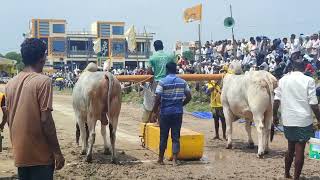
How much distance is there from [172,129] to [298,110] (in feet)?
8.21

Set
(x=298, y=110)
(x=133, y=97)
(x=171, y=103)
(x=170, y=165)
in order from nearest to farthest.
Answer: (x=298, y=110) → (x=171, y=103) → (x=170, y=165) → (x=133, y=97)

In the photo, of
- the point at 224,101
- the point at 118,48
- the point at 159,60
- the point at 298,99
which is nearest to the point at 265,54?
the point at 224,101

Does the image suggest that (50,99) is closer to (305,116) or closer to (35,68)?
(35,68)

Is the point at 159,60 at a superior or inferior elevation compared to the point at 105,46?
inferior

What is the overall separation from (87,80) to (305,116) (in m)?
4.10

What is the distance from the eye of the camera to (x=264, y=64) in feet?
61.6

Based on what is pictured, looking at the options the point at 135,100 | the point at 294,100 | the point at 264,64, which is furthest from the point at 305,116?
the point at 135,100

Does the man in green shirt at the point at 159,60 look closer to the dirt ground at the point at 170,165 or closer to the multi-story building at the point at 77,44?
the dirt ground at the point at 170,165

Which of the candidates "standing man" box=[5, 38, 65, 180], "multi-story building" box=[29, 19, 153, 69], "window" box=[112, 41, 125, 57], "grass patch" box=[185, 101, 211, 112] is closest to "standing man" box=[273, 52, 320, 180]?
"standing man" box=[5, 38, 65, 180]

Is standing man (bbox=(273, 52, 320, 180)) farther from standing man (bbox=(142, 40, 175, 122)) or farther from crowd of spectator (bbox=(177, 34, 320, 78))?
crowd of spectator (bbox=(177, 34, 320, 78))

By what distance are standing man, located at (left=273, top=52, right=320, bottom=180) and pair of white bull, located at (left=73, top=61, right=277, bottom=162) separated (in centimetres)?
246

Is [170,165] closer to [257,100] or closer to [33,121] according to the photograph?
[257,100]

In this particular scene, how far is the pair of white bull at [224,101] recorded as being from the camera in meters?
9.59

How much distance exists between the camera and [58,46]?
7762 centimetres
